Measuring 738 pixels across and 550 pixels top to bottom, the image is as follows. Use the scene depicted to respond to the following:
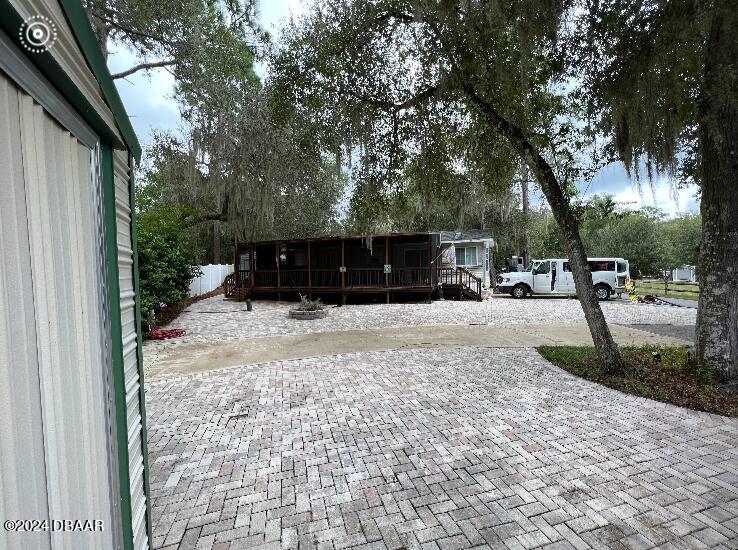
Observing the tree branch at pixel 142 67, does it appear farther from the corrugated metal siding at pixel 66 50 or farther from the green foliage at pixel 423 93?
the corrugated metal siding at pixel 66 50

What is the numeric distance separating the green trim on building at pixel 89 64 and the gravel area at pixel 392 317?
23.0ft

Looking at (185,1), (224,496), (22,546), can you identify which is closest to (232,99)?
(185,1)

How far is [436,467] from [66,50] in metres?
3.29

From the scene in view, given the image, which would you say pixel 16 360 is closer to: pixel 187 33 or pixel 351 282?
pixel 187 33

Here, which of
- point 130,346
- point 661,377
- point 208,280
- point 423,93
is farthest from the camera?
point 208,280

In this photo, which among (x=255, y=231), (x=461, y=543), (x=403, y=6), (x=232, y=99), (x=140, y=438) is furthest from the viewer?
(x=255, y=231)

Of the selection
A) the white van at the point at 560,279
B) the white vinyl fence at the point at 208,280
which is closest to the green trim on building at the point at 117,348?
the white vinyl fence at the point at 208,280

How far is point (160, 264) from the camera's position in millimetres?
8805

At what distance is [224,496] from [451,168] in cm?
673

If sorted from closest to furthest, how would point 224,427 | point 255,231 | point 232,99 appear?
point 224,427 → point 232,99 → point 255,231

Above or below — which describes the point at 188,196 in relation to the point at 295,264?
above

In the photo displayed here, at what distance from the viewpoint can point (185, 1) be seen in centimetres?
770

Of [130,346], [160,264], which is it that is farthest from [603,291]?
[130,346]

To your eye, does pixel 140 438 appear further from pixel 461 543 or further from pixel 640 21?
pixel 640 21
